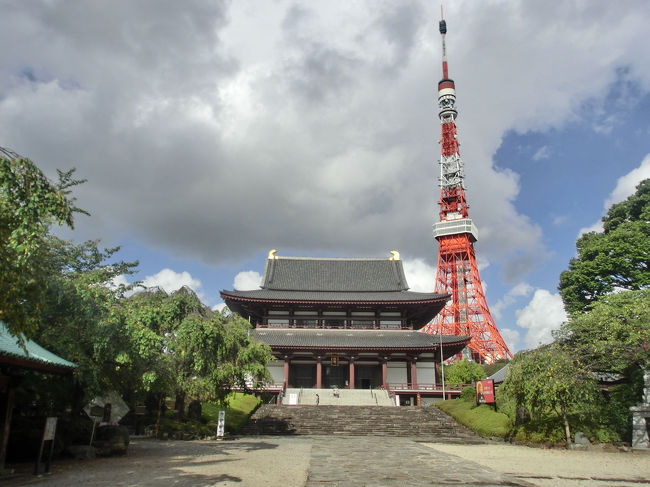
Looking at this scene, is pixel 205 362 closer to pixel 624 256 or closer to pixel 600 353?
pixel 600 353

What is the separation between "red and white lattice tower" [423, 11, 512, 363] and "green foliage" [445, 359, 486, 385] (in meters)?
17.0

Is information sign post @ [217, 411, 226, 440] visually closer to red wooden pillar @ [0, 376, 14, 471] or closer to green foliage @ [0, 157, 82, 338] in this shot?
red wooden pillar @ [0, 376, 14, 471]

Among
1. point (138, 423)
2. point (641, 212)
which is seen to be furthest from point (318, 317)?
point (641, 212)

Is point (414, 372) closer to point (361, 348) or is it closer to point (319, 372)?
point (361, 348)

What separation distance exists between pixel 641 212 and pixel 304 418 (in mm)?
34553

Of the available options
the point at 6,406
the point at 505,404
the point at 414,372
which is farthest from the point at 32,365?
the point at 414,372

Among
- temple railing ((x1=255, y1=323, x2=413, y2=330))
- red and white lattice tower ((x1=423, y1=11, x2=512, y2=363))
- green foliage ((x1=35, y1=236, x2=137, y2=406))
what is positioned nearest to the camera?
green foliage ((x1=35, y1=236, x2=137, y2=406))

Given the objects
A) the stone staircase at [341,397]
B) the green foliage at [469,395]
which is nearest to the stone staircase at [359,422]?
the green foliage at [469,395]

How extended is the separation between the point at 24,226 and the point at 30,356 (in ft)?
15.6

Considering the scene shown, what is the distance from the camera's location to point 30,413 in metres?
15.3

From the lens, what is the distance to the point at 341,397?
33500 mm

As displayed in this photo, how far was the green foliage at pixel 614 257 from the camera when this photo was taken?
36.8 meters

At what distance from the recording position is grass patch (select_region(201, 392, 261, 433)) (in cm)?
2447

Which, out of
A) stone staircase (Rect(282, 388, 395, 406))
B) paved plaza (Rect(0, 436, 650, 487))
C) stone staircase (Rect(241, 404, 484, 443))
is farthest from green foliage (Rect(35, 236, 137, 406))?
stone staircase (Rect(282, 388, 395, 406))
